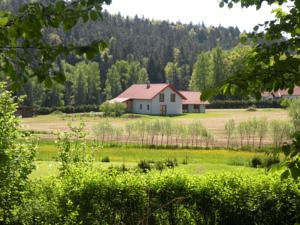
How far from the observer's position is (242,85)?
3.18 metres

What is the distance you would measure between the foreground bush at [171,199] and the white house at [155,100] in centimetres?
7392

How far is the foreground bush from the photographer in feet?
32.8

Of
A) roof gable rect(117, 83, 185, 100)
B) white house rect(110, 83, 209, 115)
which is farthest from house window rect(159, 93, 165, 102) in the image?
roof gable rect(117, 83, 185, 100)

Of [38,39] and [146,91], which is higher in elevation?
[146,91]

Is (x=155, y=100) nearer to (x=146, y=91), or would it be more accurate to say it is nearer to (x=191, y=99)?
(x=146, y=91)

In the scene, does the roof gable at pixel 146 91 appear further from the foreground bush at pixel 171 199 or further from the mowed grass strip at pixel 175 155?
the foreground bush at pixel 171 199

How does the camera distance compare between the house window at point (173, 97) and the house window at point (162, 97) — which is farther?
the house window at point (173, 97)

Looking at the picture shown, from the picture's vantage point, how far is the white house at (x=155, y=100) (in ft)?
280

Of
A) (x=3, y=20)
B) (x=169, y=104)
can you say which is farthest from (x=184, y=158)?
(x=169, y=104)

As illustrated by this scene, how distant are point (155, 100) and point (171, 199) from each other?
7540cm

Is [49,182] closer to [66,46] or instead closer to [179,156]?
[66,46]

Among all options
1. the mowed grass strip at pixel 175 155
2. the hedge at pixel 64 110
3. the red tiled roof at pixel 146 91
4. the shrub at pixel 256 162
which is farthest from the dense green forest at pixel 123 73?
the shrub at pixel 256 162

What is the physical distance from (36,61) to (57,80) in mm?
242

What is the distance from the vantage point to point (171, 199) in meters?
10.3
